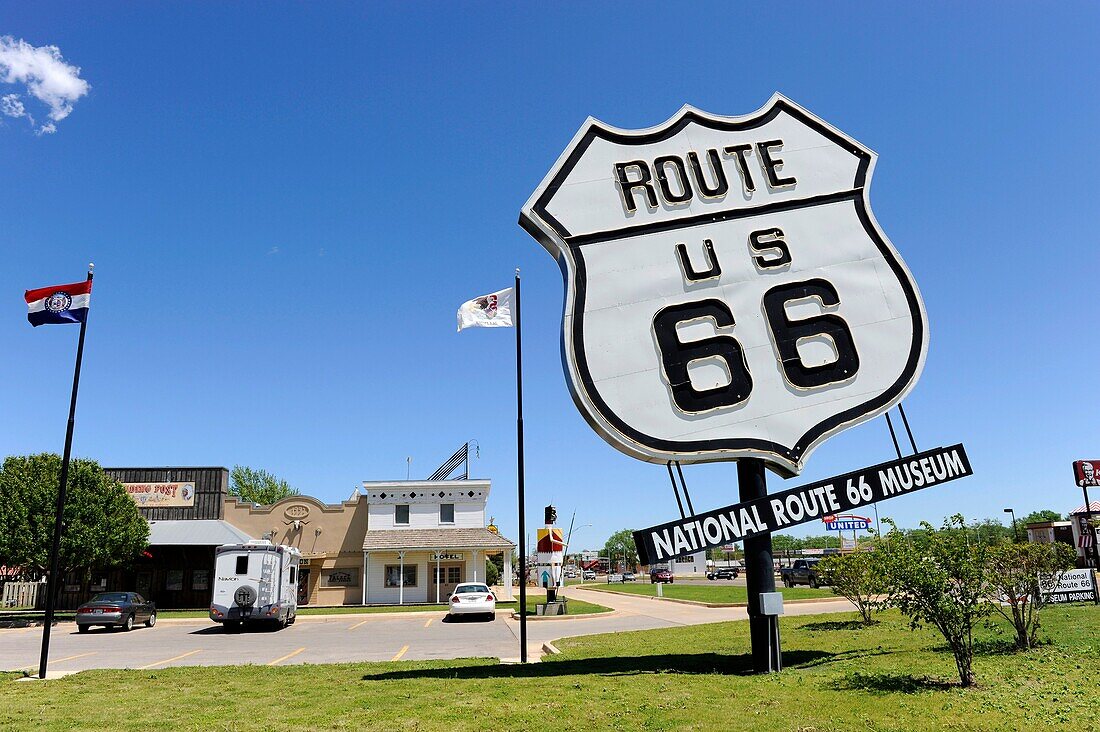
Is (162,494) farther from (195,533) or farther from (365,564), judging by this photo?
(365,564)

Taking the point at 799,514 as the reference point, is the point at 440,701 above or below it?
below

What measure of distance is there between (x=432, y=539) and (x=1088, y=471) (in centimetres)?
4048

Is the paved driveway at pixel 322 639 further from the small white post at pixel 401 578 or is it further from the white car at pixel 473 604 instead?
the small white post at pixel 401 578

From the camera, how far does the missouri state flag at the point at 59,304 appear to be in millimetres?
16016

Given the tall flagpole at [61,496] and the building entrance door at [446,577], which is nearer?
the tall flagpole at [61,496]

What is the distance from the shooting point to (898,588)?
10609mm

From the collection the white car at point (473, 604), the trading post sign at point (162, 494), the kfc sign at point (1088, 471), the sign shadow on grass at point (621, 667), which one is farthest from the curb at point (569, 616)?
the kfc sign at point (1088, 471)

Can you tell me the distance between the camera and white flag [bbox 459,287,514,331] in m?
16.4

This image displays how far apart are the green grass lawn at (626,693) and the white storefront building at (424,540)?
26140mm

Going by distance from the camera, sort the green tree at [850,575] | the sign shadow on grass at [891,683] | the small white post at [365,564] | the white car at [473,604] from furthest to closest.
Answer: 1. the small white post at [365,564]
2. the white car at [473,604]
3. the green tree at [850,575]
4. the sign shadow on grass at [891,683]

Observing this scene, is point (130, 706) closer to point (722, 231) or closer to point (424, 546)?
point (722, 231)

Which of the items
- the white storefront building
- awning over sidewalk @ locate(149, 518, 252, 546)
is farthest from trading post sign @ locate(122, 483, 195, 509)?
the white storefront building

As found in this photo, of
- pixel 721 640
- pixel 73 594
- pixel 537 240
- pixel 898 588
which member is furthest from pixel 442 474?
pixel 898 588

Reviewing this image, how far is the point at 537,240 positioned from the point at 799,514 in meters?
A: 6.37
